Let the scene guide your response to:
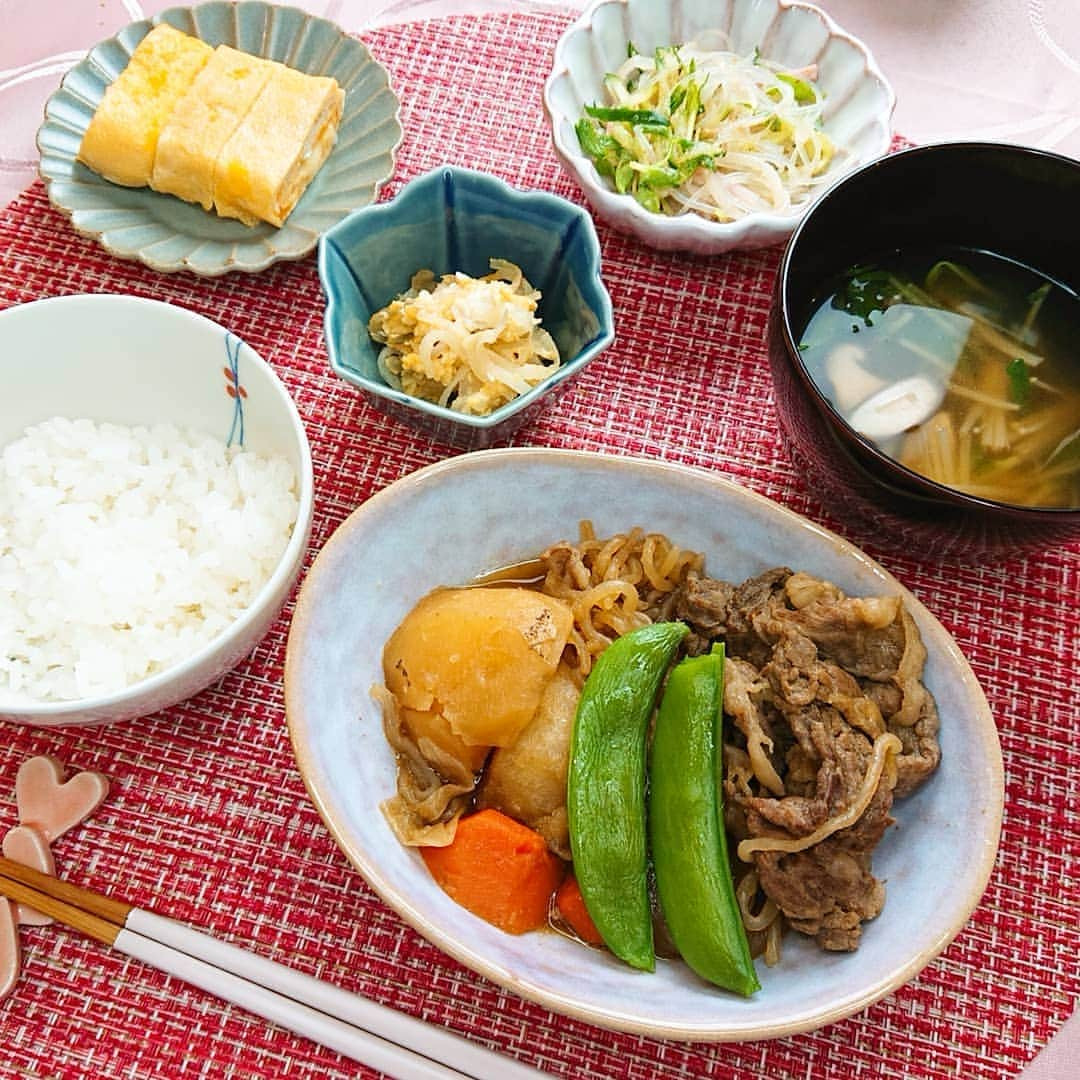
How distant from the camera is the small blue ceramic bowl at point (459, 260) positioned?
1809 millimetres

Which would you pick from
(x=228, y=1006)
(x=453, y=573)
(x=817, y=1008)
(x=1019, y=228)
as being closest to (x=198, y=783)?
(x=228, y=1006)

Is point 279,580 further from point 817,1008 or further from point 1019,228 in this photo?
point 1019,228

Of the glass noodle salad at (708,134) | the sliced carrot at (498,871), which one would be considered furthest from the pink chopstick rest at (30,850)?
the glass noodle salad at (708,134)

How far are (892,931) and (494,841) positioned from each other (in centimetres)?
53

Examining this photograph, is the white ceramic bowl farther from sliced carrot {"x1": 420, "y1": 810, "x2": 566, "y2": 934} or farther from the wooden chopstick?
the wooden chopstick

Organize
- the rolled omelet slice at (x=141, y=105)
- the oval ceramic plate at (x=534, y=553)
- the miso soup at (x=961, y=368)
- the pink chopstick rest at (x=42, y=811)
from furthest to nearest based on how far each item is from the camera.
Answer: the rolled omelet slice at (x=141, y=105) → the miso soup at (x=961, y=368) → the pink chopstick rest at (x=42, y=811) → the oval ceramic plate at (x=534, y=553)

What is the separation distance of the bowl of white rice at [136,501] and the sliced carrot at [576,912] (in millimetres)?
580

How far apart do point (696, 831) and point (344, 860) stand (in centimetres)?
54

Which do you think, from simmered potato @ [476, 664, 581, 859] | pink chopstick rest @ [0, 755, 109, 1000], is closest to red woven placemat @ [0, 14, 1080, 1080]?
pink chopstick rest @ [0, 755, 109, 1000]

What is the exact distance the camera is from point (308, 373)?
203cm

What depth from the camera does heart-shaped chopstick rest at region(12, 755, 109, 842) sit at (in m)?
1.61

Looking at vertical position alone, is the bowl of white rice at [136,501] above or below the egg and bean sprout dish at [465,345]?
below

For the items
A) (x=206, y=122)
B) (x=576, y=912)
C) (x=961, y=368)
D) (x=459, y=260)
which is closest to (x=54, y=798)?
(x=576, y=912)

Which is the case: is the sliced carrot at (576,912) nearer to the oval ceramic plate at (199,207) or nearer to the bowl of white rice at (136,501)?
the bowl of white rice at (136,501)
